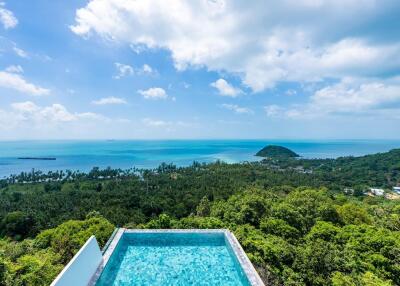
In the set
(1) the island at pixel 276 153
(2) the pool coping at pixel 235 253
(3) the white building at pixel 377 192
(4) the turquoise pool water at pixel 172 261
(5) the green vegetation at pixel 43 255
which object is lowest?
(3) the white building at pixel 377 192

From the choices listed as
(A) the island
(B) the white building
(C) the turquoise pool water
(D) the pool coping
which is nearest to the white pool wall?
(D) the pool coping

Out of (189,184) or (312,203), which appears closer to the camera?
(312,203)

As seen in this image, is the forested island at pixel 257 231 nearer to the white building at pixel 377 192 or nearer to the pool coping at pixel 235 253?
the pool coping at pixel 235 253

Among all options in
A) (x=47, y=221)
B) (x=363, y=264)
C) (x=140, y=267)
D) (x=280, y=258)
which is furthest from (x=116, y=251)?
(x=47, y=221)

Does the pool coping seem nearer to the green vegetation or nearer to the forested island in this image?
the forested island

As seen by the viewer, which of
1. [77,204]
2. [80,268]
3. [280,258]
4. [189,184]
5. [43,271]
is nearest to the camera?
[80,268]

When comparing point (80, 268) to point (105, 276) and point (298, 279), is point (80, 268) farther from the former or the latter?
point (298, 279)

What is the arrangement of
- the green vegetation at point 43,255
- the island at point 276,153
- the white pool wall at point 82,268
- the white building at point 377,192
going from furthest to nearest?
the island at point 276,153 < the white building at point 377,192 < the green vegetation at point 43,255 < the white pool wall at point 82,268

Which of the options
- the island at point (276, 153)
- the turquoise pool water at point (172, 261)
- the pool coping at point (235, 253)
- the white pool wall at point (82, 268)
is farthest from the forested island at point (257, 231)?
the island at point (276, 153)
